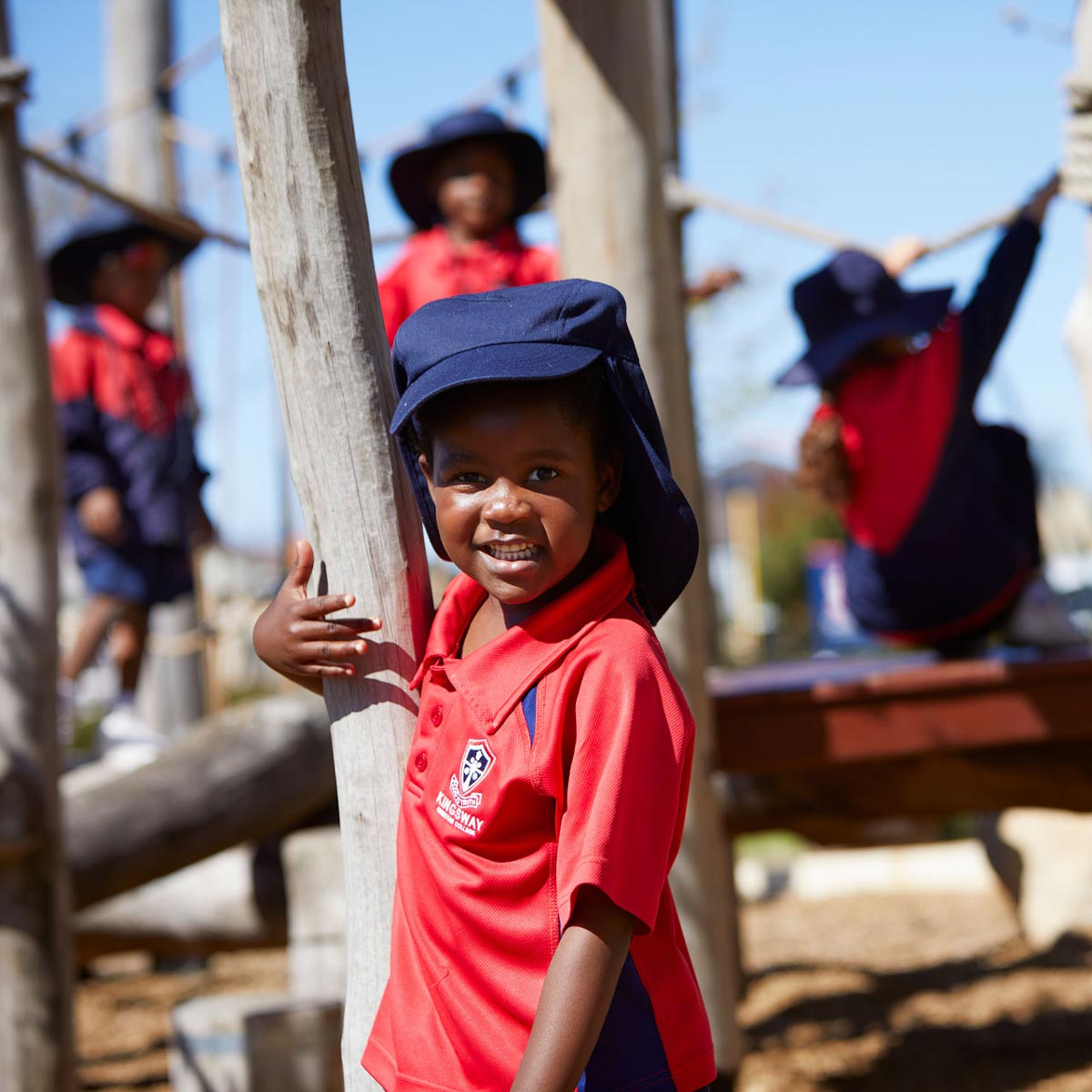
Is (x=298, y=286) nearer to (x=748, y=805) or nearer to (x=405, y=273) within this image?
(x=405, y=273)

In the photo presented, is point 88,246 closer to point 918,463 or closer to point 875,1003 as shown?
point 918,463

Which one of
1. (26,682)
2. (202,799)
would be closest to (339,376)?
(26,682)

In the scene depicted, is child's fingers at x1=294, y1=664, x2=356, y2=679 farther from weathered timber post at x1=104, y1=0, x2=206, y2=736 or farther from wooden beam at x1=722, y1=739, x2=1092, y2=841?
weathered timber post at x1=104, y1=0, x2=206, y2=736

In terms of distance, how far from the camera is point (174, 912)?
4.62 metres

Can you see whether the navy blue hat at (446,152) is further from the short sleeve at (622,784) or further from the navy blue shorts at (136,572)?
the short sleeve at (622,784)

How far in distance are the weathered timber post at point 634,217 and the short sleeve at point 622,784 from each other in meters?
1.74

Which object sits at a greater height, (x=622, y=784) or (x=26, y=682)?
(x=26, y=682)

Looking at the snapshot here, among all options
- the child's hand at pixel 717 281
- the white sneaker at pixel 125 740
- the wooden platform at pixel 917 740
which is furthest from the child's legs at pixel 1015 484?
the white sneaker at pixel 125 740

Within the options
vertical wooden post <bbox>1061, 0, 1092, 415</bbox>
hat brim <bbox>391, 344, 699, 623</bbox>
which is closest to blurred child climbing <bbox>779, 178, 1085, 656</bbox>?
vertical wooden post <bbox>1061, 0, 1092, 415</bbox>

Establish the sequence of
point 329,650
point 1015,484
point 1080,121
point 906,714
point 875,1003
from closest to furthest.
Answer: point 329,650 → point 1080,121 → point 906,714 → point 1015,484 → point 875,1003

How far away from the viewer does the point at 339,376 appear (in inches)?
63.6

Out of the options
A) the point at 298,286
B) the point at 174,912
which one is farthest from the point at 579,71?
the point at 174,912

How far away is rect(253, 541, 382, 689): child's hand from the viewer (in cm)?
159

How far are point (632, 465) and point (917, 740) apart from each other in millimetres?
2628
